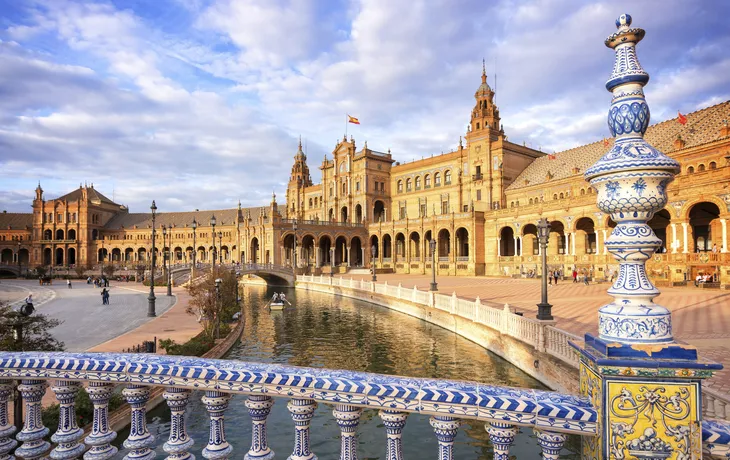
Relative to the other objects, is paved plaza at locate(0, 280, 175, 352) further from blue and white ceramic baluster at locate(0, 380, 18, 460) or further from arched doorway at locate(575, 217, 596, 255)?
arched doorway at locate(575, 217, 596, 255)

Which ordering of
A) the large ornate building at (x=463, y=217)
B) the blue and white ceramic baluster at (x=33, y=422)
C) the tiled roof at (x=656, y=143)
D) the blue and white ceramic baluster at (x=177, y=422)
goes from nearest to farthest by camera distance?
the blue and white ceramic baluster at (x=177, y=422)
the blue and white ceramic baluster at (x=33, y=422)
the large ornate building at (x=463, y=217)
the tiled roof at (x=656, y=143)

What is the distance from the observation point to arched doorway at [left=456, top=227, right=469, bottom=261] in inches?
2206

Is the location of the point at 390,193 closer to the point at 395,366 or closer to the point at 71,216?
the point at 395,366

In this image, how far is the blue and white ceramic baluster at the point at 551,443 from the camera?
251 centimetres

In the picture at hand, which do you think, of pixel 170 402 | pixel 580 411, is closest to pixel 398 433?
pixel 580 411

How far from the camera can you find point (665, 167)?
2.54 metres

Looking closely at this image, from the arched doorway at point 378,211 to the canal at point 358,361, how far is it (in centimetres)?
3812

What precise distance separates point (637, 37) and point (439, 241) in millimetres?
56005

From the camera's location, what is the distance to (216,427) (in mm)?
2961

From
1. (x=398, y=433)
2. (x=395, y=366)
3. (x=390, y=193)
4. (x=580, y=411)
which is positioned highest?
(x=390, y=193)

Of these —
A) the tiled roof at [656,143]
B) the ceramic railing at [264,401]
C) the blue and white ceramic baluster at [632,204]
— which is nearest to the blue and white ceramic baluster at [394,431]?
the ceramic railing at [264,401]

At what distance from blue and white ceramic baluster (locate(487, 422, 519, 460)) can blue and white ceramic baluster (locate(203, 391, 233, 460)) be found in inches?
69.3

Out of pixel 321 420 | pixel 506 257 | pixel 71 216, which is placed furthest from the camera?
pixel 71 216

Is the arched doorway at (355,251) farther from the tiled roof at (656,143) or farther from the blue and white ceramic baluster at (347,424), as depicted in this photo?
the blue and white ceramic baluster at (347,424)
